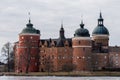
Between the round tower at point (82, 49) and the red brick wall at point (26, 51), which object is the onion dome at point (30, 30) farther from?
the round tower at point (82, 49)

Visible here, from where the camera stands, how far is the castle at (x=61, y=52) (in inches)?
4995

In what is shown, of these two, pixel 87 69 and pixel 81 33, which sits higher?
pixel 81 33

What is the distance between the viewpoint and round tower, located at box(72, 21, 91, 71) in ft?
418

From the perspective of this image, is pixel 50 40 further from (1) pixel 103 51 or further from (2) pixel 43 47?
(1) pixel 103 51

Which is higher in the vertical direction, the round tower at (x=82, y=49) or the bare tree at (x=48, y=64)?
the round tower at (x=82, y=49)

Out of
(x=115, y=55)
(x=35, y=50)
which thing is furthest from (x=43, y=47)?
(x=115, y=55)

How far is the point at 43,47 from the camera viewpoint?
133 m

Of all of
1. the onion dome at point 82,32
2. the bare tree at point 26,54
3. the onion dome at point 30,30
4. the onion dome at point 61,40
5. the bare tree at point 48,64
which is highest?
the onion dome at point 30,30

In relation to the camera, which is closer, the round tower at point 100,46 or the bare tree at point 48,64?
the bare tree at point 48,64

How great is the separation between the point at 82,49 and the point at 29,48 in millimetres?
12290

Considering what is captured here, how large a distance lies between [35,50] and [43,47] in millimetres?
2004

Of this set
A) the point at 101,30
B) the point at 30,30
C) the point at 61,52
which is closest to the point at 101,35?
the point at 101,30

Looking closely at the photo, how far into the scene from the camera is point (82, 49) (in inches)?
5064

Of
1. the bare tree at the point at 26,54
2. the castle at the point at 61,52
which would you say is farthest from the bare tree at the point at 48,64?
the bare tree at the point at 26,54
